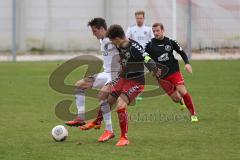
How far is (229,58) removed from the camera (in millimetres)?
32469

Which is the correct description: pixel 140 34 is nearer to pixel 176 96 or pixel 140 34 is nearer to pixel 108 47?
pixel 176 96

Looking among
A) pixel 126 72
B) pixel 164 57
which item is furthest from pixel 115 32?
pixel 164 57

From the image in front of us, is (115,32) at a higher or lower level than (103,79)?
higher

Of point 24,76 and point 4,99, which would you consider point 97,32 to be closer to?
point 4,99

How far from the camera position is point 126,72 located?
1103 centimetres

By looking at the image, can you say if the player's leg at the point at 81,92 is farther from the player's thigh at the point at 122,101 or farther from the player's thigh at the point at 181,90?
the player's thigh at the point at 181,90

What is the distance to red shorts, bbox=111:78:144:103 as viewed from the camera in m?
10.9

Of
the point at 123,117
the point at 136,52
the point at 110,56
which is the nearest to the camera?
the point at 123,117

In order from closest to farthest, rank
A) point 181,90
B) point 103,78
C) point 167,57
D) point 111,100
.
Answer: point 111,100, point 103,78, point 181,90, point 167,57

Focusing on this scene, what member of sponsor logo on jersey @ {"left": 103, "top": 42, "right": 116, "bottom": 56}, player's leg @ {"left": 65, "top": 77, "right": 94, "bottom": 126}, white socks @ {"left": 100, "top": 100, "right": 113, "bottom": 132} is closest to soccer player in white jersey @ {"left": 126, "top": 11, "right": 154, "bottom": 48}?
player's leg @ {"left": 65, "top": 77, "right": 94, "bottom": 126}

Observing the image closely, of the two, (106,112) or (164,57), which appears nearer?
(106,112)

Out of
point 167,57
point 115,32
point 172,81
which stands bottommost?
point 172,81

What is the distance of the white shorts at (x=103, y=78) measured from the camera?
12076 millimetres

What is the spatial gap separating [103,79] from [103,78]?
0.06 ft
